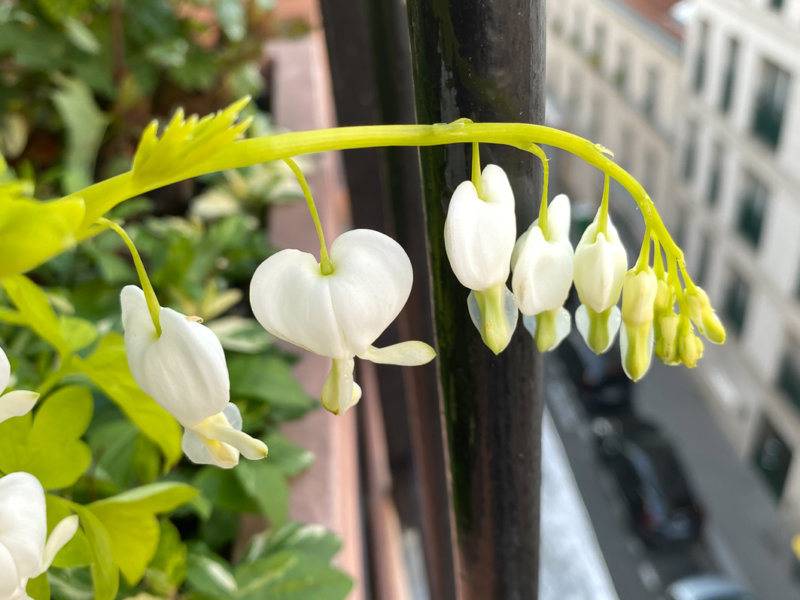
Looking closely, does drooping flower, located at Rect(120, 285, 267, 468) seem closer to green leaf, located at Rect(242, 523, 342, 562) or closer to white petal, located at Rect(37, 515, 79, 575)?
white petal, located at Rect(37, 515, 79, 575)

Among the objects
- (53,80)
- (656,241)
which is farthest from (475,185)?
(53,80)

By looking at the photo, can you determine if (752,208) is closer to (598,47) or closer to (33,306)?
(598,47)

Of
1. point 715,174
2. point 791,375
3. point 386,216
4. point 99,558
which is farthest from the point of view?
point 715,174

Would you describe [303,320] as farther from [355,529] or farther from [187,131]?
[355,529]

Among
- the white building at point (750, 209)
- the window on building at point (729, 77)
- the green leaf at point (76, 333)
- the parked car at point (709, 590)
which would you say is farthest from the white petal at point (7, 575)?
the parked car at point (709, 590)

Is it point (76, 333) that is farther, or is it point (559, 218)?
point (76, 333)

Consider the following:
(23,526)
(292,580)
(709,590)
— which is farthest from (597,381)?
(23,526)

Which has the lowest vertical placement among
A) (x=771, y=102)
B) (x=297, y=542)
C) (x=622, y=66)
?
A: (x=622, y=66)
